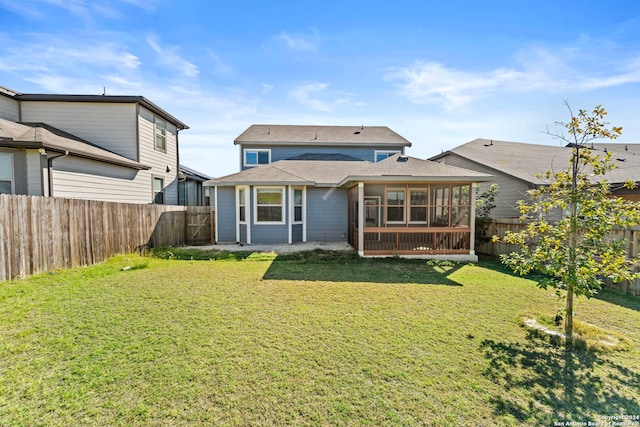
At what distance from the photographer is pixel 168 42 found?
32.8ft

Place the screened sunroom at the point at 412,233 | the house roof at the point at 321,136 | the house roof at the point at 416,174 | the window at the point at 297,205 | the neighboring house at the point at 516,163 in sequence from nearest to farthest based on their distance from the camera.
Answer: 1. the house roof at the point at 416,174
2. the screened sunroom at the point at 412,233
3. the neighboring house at the point at 516,163
4. the window at the point at 297,205
5. the house roof at the point at 321,136

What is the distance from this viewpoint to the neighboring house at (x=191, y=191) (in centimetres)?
1614

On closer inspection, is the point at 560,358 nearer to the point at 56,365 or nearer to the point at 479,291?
the point at 479,291

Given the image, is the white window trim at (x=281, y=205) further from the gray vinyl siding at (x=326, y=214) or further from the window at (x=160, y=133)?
the window at (x=160, y=133)

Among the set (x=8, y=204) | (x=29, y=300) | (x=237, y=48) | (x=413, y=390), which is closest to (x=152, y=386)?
(x=413, y=390)

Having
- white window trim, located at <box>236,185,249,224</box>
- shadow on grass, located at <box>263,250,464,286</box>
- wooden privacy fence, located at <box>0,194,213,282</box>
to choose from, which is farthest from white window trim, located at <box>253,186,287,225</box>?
wooden privacy fence, located at <box>0,194,213,282</box>

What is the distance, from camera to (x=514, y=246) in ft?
28.8

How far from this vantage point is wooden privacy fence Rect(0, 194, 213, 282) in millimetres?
5512

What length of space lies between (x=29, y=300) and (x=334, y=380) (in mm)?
5342

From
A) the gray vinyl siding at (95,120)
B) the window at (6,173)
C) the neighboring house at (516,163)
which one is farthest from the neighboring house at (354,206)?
the window at (6,173)

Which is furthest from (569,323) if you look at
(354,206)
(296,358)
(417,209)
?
(417,209)

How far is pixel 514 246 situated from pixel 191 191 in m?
17.1

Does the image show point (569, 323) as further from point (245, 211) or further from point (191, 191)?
point (191, 191)

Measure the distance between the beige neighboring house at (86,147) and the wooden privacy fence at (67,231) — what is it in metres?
1.96
